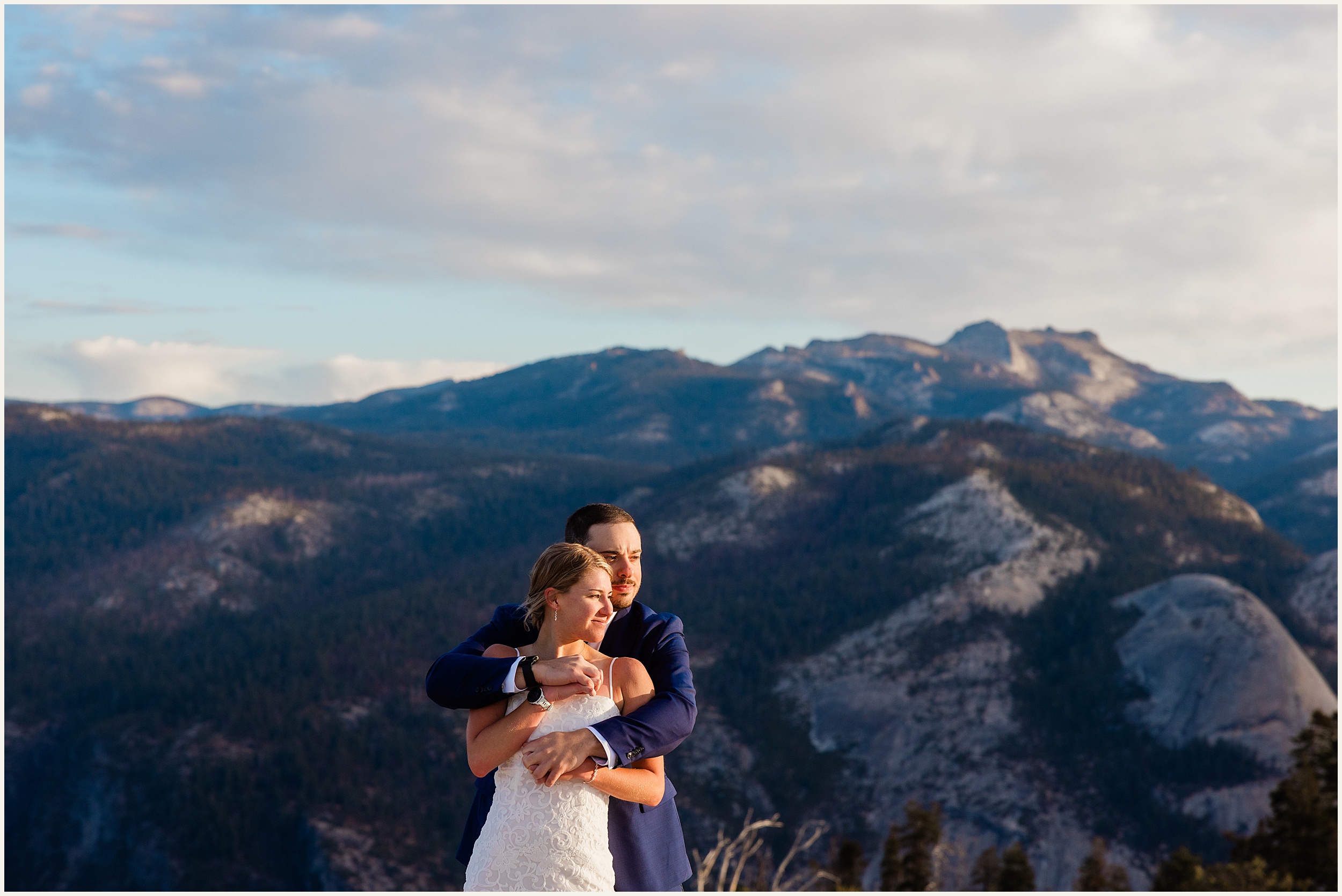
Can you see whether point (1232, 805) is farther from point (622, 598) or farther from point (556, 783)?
point (556, 783)

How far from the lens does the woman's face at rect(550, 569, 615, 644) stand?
20.3 ft

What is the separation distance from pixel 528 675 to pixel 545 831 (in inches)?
40.3

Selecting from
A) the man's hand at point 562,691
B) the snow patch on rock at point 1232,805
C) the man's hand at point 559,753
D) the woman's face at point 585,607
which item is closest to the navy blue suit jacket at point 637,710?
the man's hand at point 559,753

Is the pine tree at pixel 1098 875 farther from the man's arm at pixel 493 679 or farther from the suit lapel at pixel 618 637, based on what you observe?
the man's arm at pixel 493 679

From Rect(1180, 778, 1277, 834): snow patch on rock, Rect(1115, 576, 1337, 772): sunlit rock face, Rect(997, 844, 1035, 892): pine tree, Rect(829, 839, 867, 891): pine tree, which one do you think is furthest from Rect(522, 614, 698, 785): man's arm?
Rect(1115, 576, 1337, 772): sunlit rock face

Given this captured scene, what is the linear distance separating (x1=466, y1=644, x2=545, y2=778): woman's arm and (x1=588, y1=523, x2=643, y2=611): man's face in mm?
1130

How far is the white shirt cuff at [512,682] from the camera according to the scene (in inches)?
233

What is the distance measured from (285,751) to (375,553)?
304 feet

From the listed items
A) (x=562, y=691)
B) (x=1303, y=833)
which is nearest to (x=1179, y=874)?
(x=1303, y=833)

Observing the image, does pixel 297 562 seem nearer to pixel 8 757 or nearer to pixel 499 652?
pixel 8 757

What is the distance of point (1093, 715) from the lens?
94500mm

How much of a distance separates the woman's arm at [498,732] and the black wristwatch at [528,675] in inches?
4.6

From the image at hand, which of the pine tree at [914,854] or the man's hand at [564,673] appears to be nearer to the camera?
the man's hand at [564,673]

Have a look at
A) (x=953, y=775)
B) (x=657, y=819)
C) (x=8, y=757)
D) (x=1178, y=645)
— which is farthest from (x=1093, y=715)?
(x=8, y=757)
